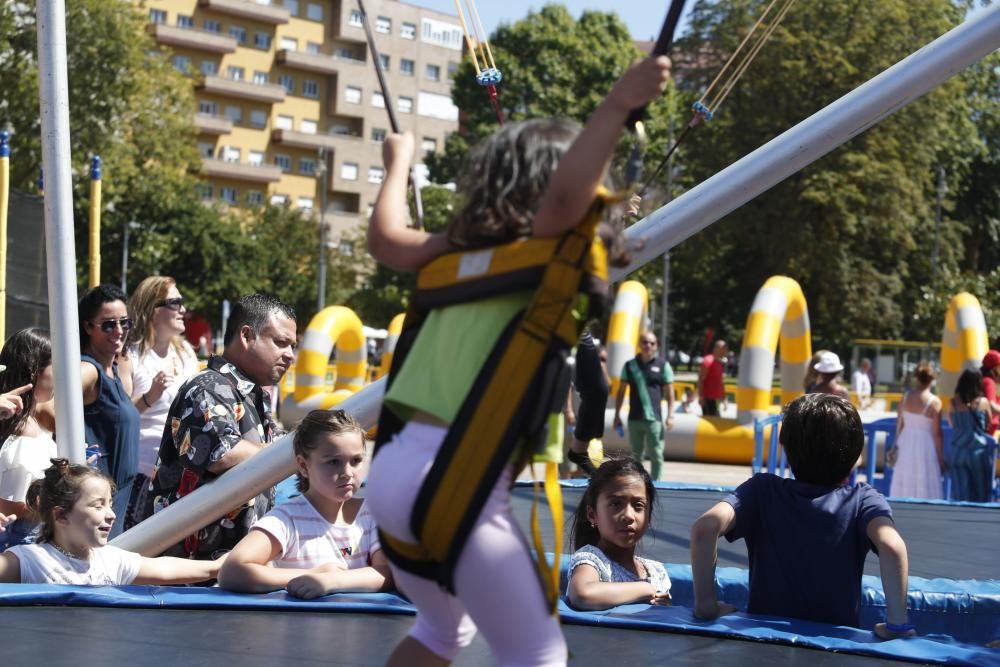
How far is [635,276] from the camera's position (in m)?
34.0

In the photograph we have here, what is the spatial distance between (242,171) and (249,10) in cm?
732

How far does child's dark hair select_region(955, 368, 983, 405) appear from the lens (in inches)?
340

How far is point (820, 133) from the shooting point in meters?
3.59

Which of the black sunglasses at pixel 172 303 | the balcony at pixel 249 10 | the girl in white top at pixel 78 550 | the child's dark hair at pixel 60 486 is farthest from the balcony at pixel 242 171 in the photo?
the child's dark hair at pixel 60 486

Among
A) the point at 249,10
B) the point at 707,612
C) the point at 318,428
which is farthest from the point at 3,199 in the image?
the point at 249,10

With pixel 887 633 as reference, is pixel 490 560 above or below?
above

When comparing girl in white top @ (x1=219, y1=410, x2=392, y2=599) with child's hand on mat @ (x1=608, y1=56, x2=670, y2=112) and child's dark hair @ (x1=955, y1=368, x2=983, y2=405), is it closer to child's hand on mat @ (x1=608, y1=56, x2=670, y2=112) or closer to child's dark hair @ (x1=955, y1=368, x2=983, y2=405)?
child's hand on mat @ (x1=608, y1=56, x2=670, y2=112)

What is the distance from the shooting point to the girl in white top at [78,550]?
3.52 metres

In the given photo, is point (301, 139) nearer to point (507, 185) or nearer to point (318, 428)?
point (318, 428)

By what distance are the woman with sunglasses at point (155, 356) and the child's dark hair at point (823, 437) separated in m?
2.38

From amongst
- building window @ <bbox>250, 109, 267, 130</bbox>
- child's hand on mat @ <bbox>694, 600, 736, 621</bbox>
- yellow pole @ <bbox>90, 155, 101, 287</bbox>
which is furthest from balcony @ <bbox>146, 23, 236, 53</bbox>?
child's hand on mat @ <bbox>694, 600, 736, 621</bbox>

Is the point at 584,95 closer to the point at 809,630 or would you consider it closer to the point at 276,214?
the point at 276,214

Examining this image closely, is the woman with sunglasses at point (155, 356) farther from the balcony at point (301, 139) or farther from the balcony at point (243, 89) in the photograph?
the balcony at point (301, 139)

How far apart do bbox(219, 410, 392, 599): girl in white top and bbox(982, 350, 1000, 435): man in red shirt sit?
609 centimetres
